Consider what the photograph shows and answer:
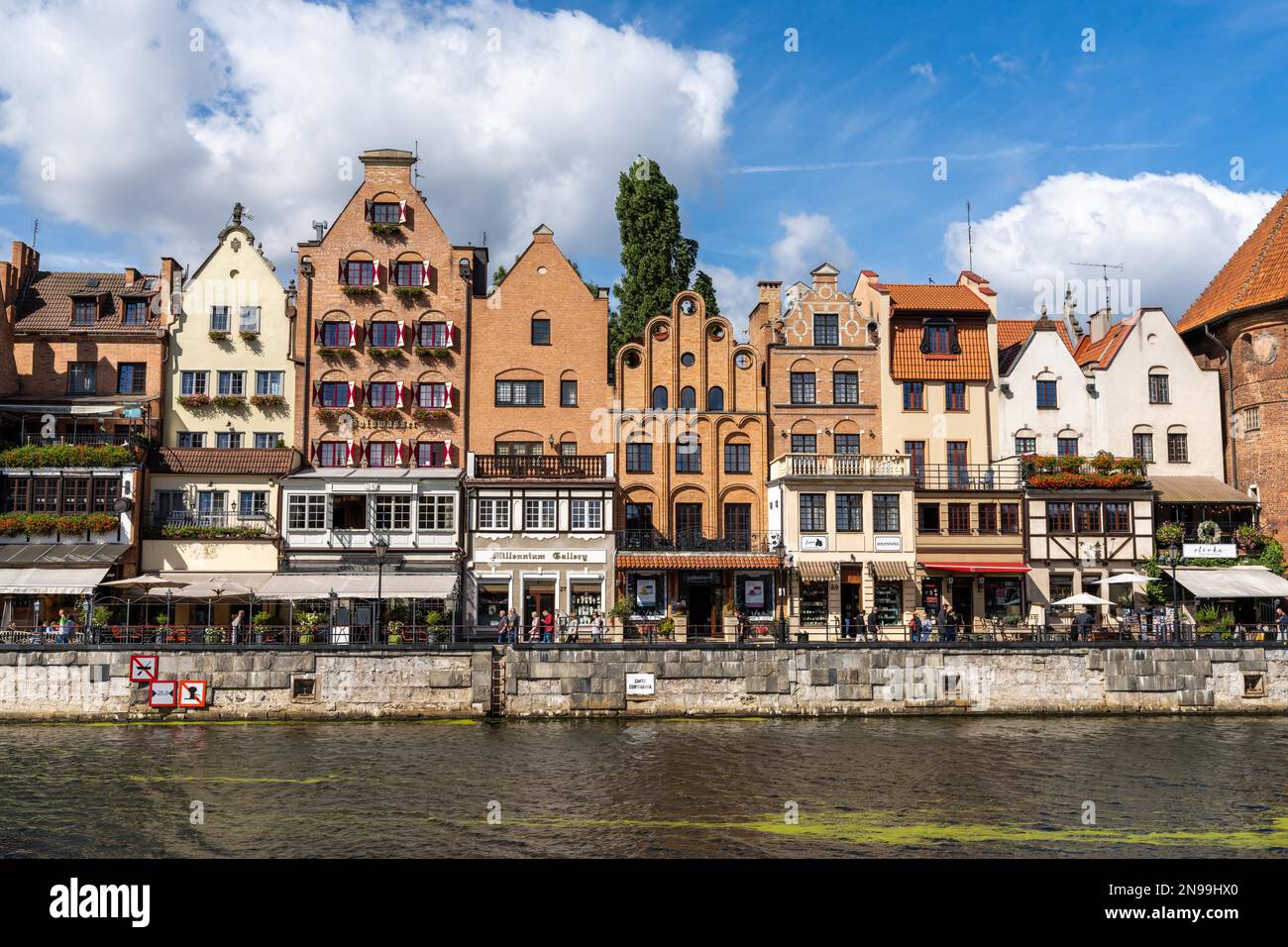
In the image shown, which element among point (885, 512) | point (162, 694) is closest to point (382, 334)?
point (162, 694)

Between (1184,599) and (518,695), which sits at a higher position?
(1184,599)

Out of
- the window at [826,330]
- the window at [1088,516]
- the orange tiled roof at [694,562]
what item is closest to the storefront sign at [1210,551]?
the window at [1088,516]

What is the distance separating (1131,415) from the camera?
51.1 m

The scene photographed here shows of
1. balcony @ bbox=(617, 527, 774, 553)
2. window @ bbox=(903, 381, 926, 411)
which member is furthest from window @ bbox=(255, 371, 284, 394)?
window @ bbox=(903, 381, 926, 411)

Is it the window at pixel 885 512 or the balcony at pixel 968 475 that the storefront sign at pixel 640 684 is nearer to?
the window at pixel 885 512

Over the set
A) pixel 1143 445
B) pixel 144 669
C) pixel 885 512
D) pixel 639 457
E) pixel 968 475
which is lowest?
pixel 144 669

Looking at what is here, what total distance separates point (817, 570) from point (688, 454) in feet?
28.0

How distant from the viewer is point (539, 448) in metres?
48.6

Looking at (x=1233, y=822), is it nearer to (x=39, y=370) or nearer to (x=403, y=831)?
(x=403, y=831)

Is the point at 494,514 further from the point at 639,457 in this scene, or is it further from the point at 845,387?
the point at 845,387

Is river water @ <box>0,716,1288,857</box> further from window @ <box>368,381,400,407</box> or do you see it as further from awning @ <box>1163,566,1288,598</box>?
window @ <box>368,381,400,407</box>

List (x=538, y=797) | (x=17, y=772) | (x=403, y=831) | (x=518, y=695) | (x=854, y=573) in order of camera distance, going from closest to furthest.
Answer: (x=403, y=831) → (x=538, y=797) → (x=17, y=772) → (x=518, y=695) → (x=854, y=573)
